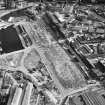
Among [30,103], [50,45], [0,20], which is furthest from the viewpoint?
[0,20]

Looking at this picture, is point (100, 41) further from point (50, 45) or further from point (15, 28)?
point (15, 28)

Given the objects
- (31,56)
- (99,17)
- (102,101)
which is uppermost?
(99,17)

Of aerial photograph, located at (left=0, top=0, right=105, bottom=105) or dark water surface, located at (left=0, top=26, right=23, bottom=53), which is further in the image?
dark water surface, located at (left=0, top=26, right=23, bottom=53)

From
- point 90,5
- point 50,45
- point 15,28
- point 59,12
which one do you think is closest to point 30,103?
point 50,45

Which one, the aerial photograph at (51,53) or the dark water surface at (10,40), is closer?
the aerial photograph at (51,53)

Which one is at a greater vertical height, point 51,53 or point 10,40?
point 10,40

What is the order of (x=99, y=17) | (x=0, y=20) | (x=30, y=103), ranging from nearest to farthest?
1. (x=30, y=103)
2. (x=0, y=20)
3. (x=99, y=17)

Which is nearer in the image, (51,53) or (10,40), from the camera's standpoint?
(51,53)

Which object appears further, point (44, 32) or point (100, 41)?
point (44, 32)
